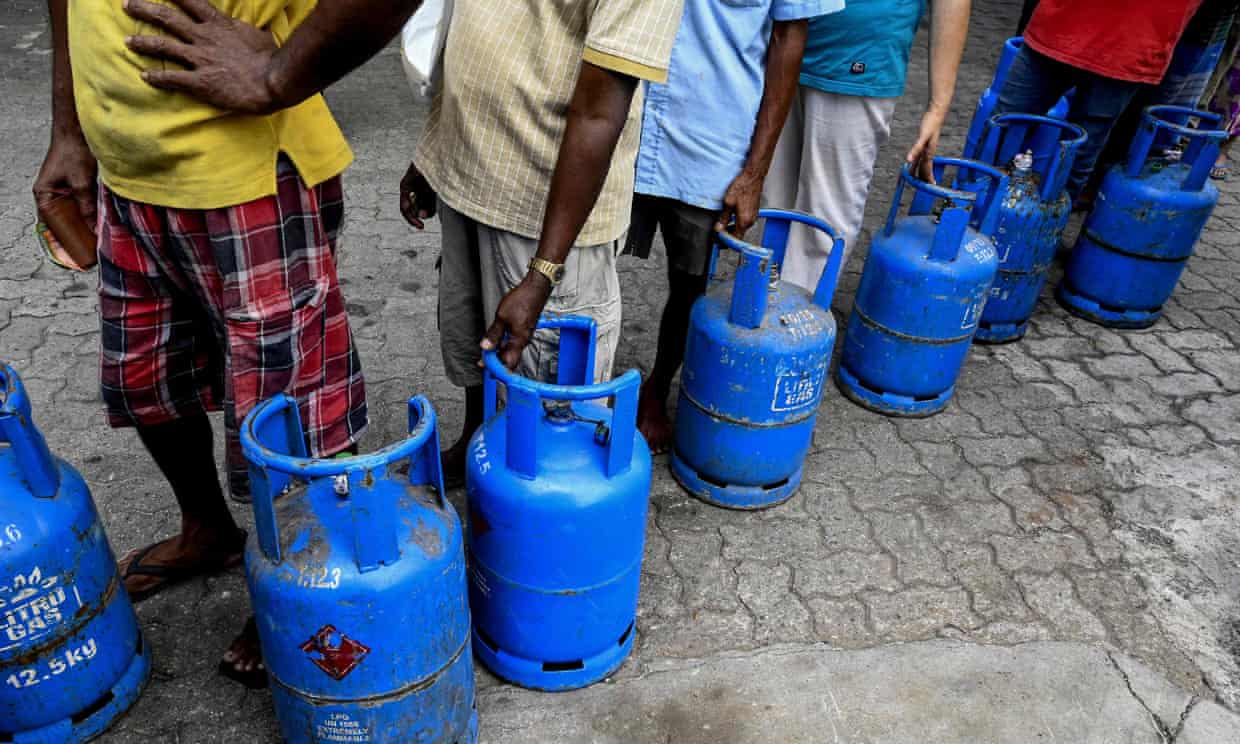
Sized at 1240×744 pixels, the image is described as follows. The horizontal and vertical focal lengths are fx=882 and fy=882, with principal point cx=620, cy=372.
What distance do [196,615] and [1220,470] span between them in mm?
3468

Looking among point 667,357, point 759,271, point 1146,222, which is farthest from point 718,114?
point 1146,222

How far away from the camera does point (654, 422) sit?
10.2 ft

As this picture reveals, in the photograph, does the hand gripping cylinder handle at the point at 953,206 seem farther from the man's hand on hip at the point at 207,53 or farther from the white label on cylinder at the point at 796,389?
the man's hand on hip at the point at 207,53

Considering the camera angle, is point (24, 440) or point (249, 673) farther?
point (249, 673)

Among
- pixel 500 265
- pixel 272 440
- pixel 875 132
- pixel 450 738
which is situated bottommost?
pixel 450 738

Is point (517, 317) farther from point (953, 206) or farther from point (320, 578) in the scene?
point (953, 206)

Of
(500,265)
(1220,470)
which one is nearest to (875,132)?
(500,265)

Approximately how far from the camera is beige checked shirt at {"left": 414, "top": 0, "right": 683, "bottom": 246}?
1.67m

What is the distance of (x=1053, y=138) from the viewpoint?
363cm

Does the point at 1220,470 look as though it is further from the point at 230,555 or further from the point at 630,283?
the point at 230,555

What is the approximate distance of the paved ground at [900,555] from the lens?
2.22 metres

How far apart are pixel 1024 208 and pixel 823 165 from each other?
1077 millimetres

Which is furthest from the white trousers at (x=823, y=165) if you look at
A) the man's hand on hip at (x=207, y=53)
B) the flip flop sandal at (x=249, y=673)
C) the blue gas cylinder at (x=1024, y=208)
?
the flip flop sandal at (x=249, y=673)

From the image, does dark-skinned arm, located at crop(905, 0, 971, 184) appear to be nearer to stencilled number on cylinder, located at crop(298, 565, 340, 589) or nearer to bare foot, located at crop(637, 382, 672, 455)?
bare foot, located at crop(637, 382, 672, 455)
